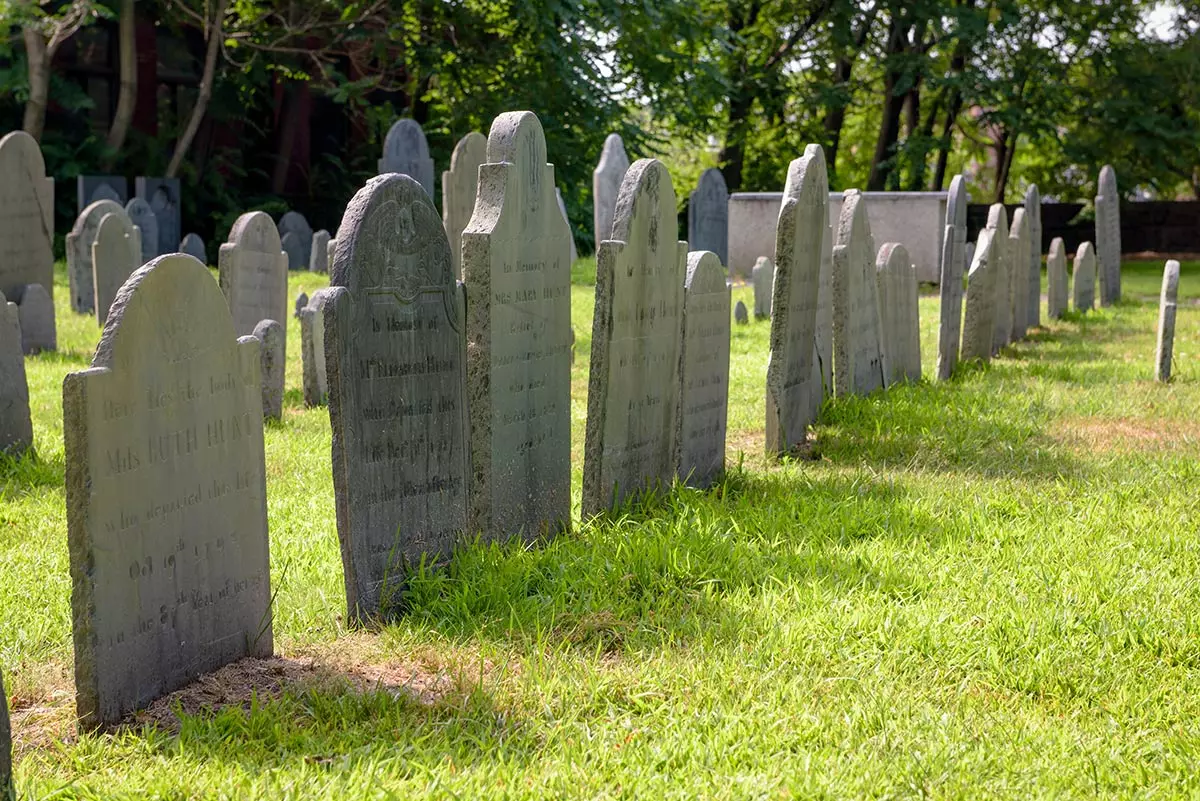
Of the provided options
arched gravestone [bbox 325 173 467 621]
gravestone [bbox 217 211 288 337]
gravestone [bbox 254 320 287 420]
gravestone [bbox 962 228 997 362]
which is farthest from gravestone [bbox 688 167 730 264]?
arched gravestone [bbox 325 173 467 621]

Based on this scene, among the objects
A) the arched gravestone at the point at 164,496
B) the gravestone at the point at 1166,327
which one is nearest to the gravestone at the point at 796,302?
the gravestone at the point at 1166,327

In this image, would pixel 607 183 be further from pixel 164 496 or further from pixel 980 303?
pixel 164 496

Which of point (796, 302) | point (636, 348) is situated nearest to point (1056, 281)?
point (796, 302)

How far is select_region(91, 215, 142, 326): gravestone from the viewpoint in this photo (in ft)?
40.8

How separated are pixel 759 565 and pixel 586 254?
23614mm

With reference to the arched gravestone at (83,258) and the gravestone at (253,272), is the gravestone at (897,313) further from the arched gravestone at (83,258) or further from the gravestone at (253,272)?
the arched gravestone at (83,258)

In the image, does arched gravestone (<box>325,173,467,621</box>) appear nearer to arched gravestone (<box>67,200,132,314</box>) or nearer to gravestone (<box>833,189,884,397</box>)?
gravestone (<box>833,189,884,397</box>)

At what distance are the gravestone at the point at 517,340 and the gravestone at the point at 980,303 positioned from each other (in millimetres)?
6333

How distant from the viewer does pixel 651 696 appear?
403 cm

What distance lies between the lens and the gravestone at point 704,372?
22.8 feet

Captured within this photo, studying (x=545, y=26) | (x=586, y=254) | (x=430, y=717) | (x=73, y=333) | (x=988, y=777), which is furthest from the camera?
(x=586, y=254)

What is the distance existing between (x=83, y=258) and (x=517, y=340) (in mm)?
10426

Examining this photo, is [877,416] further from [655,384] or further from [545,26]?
[545,26]

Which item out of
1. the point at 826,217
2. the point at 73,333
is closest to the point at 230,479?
the point at 826,217
